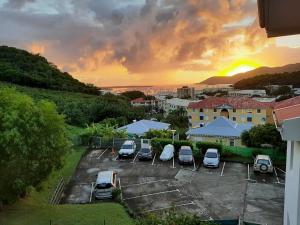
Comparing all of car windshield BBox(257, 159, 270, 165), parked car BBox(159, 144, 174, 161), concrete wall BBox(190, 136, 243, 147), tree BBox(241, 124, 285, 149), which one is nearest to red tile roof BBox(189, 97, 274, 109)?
concrete wall BBox(190, 136, 243, 147)

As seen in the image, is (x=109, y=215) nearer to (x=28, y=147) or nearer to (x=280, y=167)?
(x=28, y=147)

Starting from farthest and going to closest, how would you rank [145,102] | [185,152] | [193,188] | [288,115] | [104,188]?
[145,102], [185,152], [193,188], [104,188], [288,115]

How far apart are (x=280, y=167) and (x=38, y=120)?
1853cm

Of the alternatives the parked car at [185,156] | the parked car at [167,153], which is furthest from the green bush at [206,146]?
the parked car at [167,153]

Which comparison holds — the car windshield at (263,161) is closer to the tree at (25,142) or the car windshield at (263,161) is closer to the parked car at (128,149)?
the parked car at (128,149)

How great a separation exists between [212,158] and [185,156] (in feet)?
6.79

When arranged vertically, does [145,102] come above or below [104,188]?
above

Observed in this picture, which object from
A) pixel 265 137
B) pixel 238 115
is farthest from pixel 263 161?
pixel 238 115

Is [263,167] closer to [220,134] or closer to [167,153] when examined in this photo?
[167,153]

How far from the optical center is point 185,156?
1163 inches

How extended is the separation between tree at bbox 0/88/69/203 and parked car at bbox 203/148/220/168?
40.3 feet

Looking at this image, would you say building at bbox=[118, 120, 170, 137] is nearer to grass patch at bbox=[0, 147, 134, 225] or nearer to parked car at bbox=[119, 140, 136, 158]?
parked car at bbox=[119, 140, 136, 158]

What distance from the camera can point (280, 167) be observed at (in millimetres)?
28672

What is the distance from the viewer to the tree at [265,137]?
30.5 m
